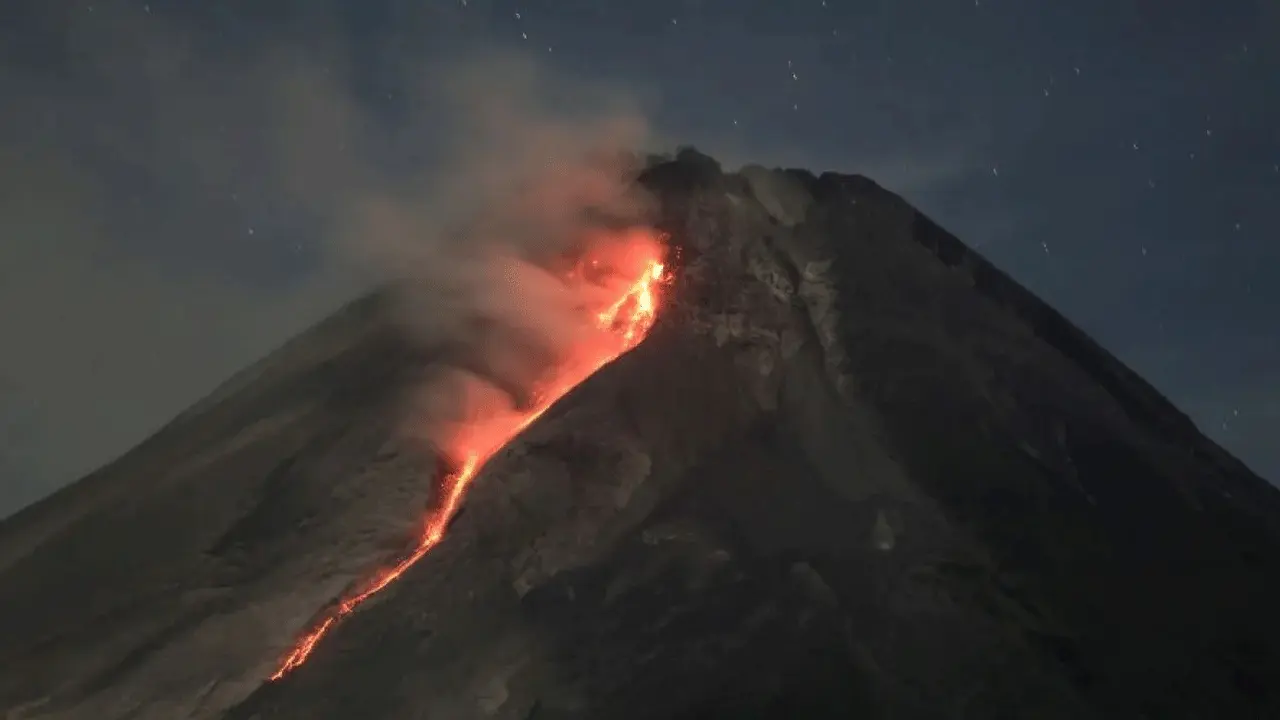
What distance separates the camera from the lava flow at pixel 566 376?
1570 cm

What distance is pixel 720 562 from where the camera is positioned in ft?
50.6

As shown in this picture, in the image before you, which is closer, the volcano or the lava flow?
the volcano

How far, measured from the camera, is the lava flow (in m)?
15.7

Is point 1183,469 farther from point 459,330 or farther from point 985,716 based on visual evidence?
point 459,330

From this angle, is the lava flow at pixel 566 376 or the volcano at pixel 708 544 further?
the lava flow at pixel 566 376

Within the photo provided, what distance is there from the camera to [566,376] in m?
21.8

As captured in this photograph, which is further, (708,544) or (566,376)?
(566,376)

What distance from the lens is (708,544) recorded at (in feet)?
51.8

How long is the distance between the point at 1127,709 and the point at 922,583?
120 inches

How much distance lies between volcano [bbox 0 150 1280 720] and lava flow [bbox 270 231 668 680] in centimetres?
20

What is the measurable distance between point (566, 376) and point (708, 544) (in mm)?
7003

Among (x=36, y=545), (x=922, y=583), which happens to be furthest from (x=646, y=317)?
(x=36, y=545)

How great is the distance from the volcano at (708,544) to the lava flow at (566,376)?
7.9 inches

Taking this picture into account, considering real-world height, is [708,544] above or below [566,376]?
below
